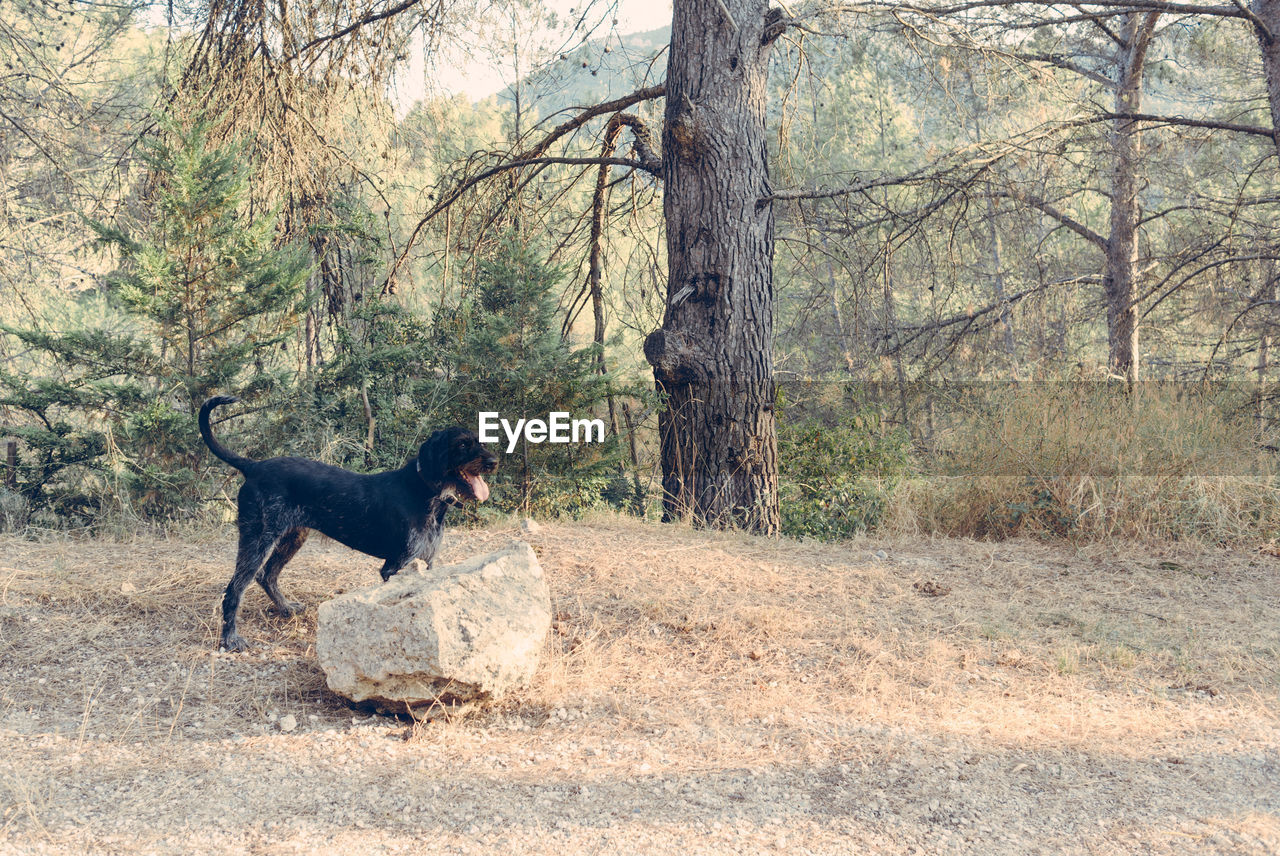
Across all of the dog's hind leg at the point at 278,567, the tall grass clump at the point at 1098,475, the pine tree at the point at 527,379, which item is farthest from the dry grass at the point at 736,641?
the pine tree at the point at 527,379

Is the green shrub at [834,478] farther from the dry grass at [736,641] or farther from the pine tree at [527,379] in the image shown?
the pine tree at [527,379]

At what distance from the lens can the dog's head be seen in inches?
171

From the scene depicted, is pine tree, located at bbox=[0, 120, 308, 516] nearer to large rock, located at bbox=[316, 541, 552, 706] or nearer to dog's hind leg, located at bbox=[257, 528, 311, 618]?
dog's hind leg, located at bbox=[257, 528, 311, 618]

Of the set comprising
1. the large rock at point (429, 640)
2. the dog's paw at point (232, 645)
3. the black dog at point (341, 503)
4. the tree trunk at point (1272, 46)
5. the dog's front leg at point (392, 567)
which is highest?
the tree trunk at point (1272, 46)

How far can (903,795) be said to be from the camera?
3.24m

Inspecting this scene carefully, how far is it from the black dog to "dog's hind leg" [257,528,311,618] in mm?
201

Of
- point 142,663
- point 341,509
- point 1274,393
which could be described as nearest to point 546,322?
point 341,509

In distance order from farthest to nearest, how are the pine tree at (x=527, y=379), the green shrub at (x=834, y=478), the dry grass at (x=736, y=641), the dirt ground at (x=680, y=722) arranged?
the green shrub at (x=834, y=478) < the pine tree at (x=527, y=379) < the dry grass at (x=736, y=641) < the dirt ground at (x=680, y=722)

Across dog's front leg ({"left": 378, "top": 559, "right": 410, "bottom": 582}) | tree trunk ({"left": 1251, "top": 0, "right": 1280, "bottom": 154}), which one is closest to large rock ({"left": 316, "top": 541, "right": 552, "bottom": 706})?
dog's front leg ({"left": 378, "top": 559, "right": 410, "bottom": 582})

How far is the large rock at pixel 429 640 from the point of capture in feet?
12.0

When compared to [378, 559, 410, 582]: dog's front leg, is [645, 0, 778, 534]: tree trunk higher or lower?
higher

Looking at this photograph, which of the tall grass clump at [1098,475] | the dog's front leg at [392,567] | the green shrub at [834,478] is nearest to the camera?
the dog's front leg at [392,567]

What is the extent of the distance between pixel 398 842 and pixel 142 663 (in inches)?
87.0

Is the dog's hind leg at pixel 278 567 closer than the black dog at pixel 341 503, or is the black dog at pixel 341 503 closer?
the black dog at pixel 341 503
